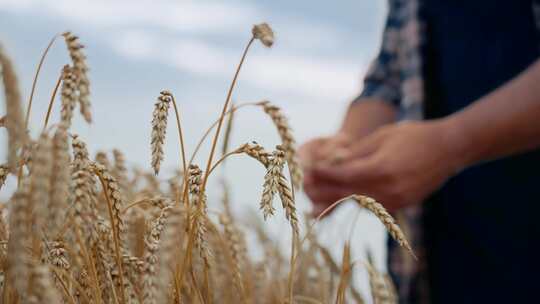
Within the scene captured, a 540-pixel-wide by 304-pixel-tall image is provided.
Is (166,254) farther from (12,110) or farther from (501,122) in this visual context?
(501,122)

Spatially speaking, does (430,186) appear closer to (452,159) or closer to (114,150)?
(452,159)

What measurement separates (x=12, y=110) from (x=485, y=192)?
1.59m

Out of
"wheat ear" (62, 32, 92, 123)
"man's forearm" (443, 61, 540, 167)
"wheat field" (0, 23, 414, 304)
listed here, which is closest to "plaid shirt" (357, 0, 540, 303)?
"man's forearm" (443, 61, 540, 167)

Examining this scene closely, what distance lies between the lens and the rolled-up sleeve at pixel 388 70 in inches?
86.7

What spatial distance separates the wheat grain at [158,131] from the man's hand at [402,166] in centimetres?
89

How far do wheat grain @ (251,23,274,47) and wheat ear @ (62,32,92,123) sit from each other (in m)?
0.15

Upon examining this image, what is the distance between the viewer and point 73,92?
632 millimetres

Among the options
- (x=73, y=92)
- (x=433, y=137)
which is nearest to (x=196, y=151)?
(x=73, y=92)

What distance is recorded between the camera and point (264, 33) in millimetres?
655

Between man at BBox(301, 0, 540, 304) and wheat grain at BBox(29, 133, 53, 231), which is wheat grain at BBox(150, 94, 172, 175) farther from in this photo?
man at BBox(301, 0, 540, 304)

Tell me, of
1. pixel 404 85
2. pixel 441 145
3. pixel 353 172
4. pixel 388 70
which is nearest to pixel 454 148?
pixel 441 145

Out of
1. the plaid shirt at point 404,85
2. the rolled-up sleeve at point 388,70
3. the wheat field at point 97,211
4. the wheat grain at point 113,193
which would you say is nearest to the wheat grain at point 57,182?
the wheat field at point 97,211

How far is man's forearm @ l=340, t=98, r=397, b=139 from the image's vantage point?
210 cm

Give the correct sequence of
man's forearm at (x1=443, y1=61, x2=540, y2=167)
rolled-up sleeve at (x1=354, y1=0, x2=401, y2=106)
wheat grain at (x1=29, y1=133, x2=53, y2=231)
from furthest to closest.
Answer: rolled-up sleeve at (x1=354, y1=0, x2=401, y2=106)
man's forearm at (x1=443, y1=61, x2=540, y2=167)
wheat grain at (x1=29, y1=133, x2=53, y2=231)
